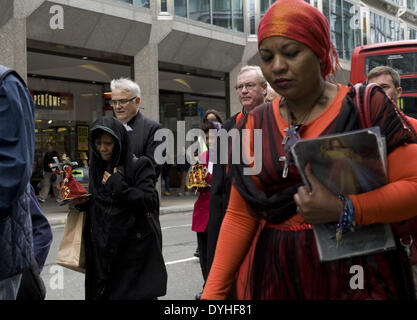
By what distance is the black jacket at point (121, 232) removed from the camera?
472 centimetres

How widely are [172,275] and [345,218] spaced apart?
6443 millimetres

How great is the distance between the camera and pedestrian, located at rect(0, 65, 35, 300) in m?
2.17

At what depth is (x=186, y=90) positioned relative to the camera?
27141 mm

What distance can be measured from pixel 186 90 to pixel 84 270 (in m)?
22.6

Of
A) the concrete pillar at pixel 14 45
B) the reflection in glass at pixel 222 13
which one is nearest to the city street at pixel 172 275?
the concrete pillar at pixel 14 45

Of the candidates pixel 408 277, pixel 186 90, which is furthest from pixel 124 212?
pixel 186 90

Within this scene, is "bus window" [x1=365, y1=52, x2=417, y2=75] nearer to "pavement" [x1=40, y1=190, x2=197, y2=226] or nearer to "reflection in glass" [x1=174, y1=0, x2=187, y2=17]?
"pavement" [x1=40, y1=190, x2=197, y2=226]

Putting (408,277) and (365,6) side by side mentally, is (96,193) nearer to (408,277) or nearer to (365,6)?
(408,277)

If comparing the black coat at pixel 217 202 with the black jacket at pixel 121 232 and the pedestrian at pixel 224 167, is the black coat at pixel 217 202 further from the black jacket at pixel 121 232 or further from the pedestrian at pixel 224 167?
the black jacket at pixel 121 232

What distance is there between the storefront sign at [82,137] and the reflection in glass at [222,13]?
5.94 meters

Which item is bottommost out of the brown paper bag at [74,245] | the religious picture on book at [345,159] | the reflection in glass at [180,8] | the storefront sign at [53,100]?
the brown paper bag at [74,245]

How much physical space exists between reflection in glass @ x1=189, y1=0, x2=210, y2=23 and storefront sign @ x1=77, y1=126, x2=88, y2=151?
547 cm

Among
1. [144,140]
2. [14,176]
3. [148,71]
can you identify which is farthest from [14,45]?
[14,176]

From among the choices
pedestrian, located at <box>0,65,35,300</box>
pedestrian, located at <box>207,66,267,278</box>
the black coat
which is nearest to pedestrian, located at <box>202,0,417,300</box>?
pedestrian, located at <box>0,65,35,300</box>
